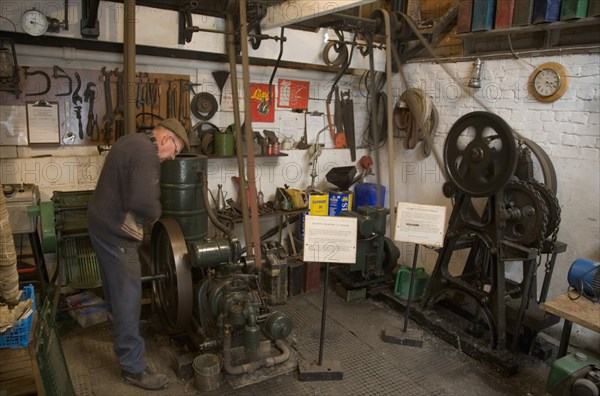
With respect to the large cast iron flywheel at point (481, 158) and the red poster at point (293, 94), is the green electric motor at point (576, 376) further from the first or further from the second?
the red poster at point (293, 94)

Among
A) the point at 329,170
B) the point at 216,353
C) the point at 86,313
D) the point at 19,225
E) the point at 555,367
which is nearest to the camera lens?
the point at 555,367

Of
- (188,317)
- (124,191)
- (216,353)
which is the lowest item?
(216,353)

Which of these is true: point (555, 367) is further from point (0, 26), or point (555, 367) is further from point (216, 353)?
point (0, 26)

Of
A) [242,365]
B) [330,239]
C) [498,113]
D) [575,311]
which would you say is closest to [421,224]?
[330,239]

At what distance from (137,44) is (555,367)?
10.8 ft

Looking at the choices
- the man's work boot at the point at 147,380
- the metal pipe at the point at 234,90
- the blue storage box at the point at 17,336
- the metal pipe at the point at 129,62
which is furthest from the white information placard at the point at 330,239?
the metal pipe at the point at 129,62

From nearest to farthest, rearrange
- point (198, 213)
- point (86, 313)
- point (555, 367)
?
point (555, 367) < point (86, 313) < point (198, 213)

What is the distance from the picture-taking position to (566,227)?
9.82ft

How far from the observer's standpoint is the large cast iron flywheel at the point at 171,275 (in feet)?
8.34

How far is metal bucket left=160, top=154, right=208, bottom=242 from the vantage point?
118 inches

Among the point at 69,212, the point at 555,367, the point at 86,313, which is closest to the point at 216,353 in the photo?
the point at 86,313

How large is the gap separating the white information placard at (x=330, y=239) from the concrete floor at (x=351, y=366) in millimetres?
730

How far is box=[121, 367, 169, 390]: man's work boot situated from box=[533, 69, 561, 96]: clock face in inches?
121

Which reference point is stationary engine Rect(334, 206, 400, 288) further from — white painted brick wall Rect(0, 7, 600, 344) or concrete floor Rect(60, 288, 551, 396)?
white painted brick wall Rect(0, 7, 600, 344)
